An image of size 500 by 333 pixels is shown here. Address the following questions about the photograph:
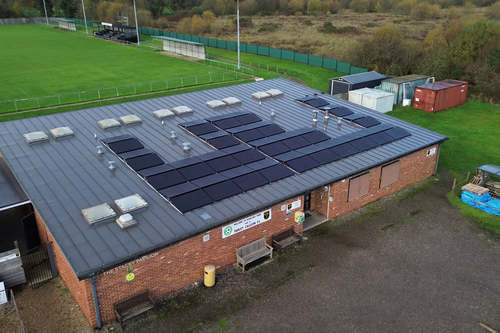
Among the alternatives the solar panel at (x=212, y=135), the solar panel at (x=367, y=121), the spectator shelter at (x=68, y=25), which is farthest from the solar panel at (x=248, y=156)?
the spectator shelter at (x=68, y=25)

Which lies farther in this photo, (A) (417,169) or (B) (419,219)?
(A) (417,169)

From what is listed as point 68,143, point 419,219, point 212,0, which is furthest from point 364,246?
point 212,0

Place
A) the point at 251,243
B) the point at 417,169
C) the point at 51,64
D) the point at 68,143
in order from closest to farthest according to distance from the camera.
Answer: the point at 251,243, the point at 68,143, the point at 417,169, the point at 51,64

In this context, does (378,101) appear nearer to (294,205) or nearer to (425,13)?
(294,205)

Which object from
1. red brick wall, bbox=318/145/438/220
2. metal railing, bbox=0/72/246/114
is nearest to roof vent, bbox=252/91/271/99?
red brick wall, bbox=318/145/438/220

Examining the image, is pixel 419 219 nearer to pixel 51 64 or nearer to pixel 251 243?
pixel 251 243

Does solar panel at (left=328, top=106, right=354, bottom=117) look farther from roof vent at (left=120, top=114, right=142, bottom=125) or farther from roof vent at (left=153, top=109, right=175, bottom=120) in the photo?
roof vent at (left=120, top=114, right=142, bottom=125)

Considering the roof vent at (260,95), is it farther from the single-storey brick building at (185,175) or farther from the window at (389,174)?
the window at (389,174)
